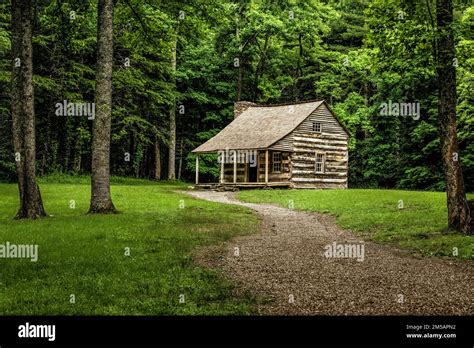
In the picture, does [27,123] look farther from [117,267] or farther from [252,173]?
[252,173]

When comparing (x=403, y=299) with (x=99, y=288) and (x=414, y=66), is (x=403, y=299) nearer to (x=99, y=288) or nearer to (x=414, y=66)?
(x=99, y=288)

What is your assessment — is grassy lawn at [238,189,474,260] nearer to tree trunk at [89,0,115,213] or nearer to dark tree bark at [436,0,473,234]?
dark tree bark at [436,0,473,234]

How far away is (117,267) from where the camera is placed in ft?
34.6

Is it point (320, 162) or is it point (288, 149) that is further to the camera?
point (320, 162)

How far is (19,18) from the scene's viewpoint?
18.4 meters

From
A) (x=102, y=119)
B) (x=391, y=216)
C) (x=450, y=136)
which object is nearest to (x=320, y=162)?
(x=391, y=216)

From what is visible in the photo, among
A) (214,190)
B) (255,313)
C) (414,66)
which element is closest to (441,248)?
(414,66)

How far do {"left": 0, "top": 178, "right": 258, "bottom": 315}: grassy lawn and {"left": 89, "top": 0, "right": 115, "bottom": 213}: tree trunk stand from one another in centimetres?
110

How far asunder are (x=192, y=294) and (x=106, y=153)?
11.0m

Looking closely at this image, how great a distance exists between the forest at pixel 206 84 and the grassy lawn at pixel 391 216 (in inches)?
213

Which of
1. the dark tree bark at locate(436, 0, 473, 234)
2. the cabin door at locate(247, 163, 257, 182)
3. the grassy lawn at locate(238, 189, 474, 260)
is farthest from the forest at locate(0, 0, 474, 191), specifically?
the cabin door at locate(247, 163, 257, 182)

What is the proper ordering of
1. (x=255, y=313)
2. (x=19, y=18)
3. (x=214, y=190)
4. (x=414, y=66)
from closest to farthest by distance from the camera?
(x=255, y=313) → (x=414, y=66) → (x=19, y=18) → (x=214, y=190)

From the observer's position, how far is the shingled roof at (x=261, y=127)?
39625mm

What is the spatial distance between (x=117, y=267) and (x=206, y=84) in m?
45.0
